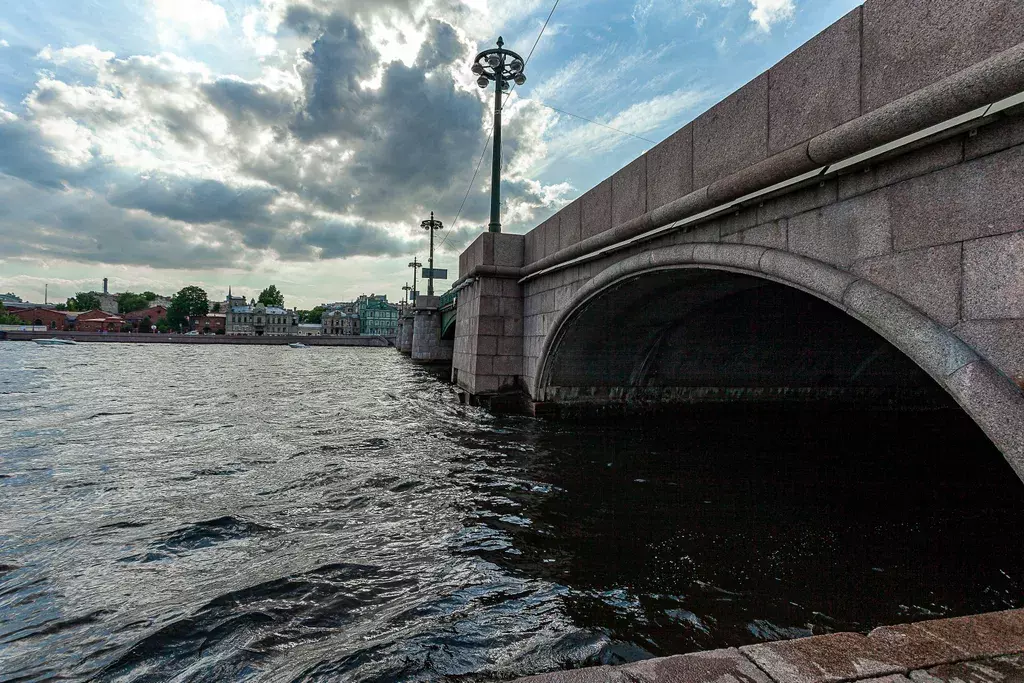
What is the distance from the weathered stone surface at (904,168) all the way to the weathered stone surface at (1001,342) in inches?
44.1

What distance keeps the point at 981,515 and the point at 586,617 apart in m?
5.92

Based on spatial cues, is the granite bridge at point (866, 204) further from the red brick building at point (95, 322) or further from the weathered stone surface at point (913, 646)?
the red brick building at point (95, 322)

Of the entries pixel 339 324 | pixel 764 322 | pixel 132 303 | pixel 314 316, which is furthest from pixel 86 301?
pixel 764 322

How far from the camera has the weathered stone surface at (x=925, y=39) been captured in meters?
3.15

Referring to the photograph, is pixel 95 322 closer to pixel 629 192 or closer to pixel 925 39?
pixel 629 192

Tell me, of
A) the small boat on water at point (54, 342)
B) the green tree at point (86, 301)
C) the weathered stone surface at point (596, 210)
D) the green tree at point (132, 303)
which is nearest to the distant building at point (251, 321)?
the small boat on water at point (54, 342)

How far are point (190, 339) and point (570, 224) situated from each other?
82142 millimetres

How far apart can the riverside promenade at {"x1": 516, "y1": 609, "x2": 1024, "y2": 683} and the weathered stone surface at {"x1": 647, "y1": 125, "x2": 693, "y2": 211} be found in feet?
16.8

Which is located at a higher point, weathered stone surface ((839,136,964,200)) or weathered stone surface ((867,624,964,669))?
weathered stone surface ((839,136,964,200))

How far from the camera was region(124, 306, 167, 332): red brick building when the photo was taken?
99.4 metres

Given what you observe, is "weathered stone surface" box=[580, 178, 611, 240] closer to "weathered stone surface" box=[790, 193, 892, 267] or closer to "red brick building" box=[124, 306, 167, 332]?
"weathered stone surface" box=[790, 193, 892, 267]

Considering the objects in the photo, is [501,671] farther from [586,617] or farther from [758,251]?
[758,251]

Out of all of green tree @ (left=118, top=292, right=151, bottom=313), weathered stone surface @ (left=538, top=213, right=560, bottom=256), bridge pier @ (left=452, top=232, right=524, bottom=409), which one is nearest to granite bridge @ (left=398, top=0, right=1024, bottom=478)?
weathered stone surface @ (left=538, top=213, right=560, bottom=256)

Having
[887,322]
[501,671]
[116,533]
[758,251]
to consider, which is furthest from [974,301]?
[116,533]
